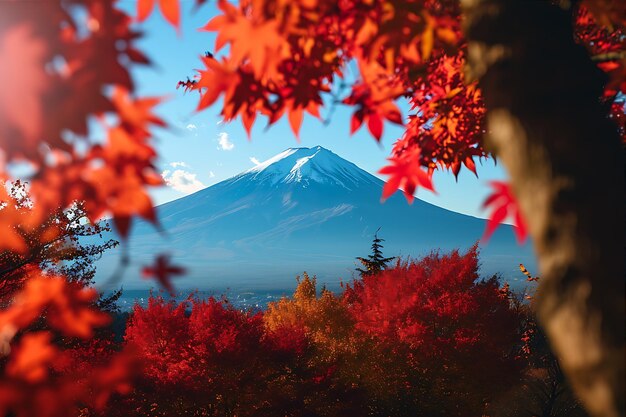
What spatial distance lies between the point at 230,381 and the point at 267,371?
70.6 inches

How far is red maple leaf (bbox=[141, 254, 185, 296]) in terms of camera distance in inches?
76.9

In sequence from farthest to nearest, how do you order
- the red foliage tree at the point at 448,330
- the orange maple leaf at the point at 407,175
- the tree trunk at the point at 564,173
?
the red foliage tree at the point at 448,330 < the orange maple leaf at the point at 407,175 < the tree trunk at the point at 564,173

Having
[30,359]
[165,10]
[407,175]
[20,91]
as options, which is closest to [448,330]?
[407,175]

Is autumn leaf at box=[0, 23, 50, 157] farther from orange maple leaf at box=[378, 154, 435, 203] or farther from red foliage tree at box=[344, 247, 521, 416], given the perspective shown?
red foliage tree at box=[344, 247, 521, 416]

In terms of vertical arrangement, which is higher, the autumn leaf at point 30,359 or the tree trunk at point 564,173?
the tree trunk at point 564,173

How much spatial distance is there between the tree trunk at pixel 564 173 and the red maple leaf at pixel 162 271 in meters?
1.54

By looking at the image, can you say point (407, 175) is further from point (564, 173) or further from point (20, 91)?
point (20, 91)

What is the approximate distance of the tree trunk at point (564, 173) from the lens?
135cm

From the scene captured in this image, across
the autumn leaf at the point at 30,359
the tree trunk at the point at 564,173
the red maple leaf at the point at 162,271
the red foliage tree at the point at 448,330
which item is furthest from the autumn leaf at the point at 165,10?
the red foliage tree at the point at 448,330

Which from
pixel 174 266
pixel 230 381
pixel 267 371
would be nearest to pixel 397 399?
pixel 267 371

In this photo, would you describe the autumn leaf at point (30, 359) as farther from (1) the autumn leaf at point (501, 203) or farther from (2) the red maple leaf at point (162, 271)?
(1) the autumn leaf at point (501, 203)

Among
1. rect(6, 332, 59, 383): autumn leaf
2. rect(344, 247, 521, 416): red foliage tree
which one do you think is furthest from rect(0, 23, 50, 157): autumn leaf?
Result: rect(344, 247, 521, 416): red foliage tree

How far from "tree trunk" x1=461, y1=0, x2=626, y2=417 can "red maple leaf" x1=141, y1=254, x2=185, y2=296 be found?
60.6 inches

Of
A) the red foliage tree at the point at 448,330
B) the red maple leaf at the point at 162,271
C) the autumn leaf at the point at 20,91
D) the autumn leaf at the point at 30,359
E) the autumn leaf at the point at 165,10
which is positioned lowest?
the red foliage tree at the point at 448,330
